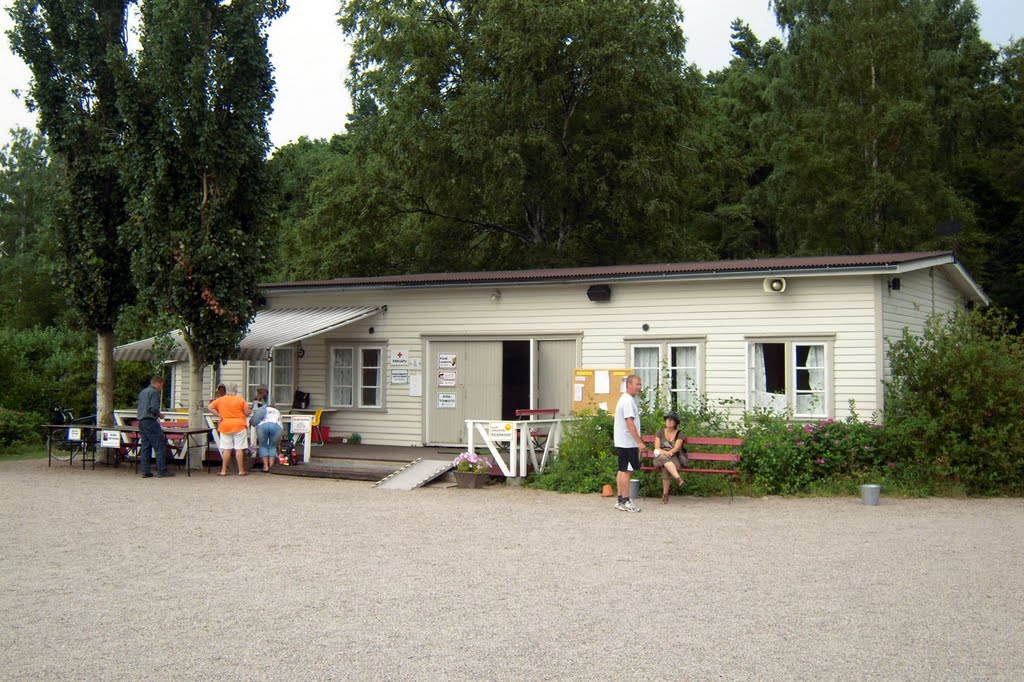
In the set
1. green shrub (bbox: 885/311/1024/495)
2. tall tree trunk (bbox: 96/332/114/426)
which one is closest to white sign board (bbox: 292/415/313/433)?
tall tree trunk (bbox: 96/332/114/426)

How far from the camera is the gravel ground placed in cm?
591

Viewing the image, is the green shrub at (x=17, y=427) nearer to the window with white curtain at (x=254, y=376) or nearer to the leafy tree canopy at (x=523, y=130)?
the window with white curtain at (x=254, y=376)

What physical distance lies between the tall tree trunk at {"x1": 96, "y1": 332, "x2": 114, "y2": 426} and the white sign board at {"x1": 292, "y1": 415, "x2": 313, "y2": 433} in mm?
3825

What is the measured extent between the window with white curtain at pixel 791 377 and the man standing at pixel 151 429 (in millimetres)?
9007

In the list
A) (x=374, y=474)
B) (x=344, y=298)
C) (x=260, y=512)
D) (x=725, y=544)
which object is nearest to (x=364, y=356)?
(x=344, y=298)

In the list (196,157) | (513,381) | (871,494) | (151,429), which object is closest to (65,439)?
(151,429)

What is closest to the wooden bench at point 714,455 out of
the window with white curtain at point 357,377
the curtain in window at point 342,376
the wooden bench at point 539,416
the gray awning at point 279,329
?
the wooden bench at point 539,416

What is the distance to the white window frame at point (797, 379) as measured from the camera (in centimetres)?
1493

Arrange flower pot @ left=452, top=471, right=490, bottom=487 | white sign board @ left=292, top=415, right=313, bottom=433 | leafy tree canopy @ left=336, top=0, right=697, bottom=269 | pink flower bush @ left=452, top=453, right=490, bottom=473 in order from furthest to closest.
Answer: leafy tree canopy @ left=336, top=0, right=697, bottom=269 < white sign board @ left=292, top=415, right=313, bottom=433 < pink flower bush @ left=452, top=453, right=490, bottom=473 < flower pot @ left=452, top=471, right=490, bottom=487

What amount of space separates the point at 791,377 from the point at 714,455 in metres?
2.59

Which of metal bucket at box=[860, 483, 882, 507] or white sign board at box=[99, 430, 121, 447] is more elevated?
white sign board at box=[99, 430, 121, 447]

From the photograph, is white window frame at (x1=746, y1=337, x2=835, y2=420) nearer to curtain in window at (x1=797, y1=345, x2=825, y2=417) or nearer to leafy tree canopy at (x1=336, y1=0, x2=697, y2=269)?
curtain in window at (x1=797, y1=345, x2=825, y2=417)

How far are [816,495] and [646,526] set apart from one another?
3.40 m

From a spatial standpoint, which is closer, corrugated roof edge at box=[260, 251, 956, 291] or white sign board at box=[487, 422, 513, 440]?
white sign board at box=[487, 422, 513, 440]
